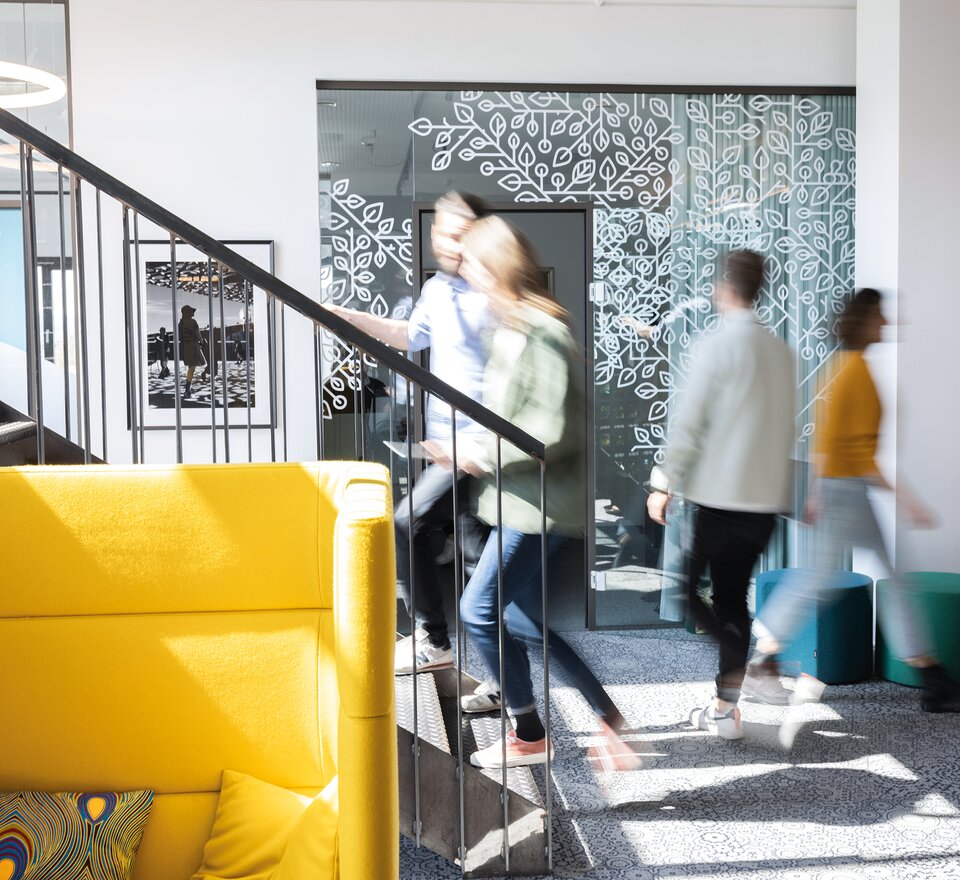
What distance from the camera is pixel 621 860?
2.91 metres

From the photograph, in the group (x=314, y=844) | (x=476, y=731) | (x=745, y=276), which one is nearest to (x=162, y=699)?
(x=314, y=844)

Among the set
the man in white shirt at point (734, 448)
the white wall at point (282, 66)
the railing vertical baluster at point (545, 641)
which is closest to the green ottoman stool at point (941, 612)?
the man in white shirt at point (734, 448)

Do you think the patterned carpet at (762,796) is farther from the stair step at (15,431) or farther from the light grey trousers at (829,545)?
the stair step at (15,431)

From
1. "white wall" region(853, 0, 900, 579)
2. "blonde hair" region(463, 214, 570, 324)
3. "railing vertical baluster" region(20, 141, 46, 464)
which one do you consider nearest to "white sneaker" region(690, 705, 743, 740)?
"white wall" region(853, 0, 900, 579)

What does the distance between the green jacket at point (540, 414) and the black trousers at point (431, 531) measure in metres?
0.24

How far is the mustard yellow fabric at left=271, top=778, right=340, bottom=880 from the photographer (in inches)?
72.6

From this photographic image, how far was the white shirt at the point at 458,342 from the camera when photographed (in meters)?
3.17

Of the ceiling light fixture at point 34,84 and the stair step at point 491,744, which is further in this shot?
the ceiling light fixture at point 34,84

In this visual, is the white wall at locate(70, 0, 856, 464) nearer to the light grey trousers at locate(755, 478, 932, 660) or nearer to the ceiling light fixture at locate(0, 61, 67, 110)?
the ceiling light fixture at locate(0, 61, 67, 110)

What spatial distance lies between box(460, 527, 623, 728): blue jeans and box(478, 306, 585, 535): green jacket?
0.08m

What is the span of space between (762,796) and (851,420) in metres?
1.35

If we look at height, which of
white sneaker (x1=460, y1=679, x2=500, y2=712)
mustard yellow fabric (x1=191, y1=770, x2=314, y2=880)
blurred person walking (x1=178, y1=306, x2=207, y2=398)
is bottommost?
white sneaker (x1=460, y1=679, x2=500, y2=712)

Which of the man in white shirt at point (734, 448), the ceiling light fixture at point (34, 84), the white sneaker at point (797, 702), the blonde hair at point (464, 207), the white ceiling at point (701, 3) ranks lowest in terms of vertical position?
the white sneaker at point (797, 702)

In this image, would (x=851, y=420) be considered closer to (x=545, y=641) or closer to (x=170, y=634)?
(x=545, y=641)
